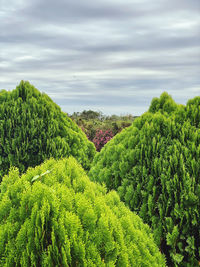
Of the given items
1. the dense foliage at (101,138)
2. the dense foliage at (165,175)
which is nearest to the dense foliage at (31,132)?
the dense foliage at (165,175)

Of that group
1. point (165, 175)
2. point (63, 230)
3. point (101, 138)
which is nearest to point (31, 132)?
point (165, 175)

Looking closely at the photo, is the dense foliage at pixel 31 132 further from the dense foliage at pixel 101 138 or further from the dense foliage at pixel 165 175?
the dense foliage at pixel 101 138

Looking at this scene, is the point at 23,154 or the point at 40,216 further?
the point at 23,154

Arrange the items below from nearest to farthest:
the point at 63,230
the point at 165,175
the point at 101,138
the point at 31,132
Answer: the point at 63,230 → the point at 165,175 → the point at 31,132 → the point at 101,138

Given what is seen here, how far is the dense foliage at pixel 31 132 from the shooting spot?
575cm

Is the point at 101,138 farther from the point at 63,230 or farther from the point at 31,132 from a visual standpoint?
the point at 63,230

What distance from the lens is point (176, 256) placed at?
345cm

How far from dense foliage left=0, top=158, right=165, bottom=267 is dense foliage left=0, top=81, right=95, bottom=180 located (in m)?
3.20

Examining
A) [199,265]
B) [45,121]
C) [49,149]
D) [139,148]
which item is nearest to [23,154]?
[49,149]

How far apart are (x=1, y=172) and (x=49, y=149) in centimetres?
118

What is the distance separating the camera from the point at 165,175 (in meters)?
3.76

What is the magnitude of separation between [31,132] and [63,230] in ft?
13.5

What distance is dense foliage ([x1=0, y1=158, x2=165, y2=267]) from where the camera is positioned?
1.99 metres

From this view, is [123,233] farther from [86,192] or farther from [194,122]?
[194,122]
